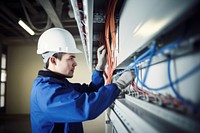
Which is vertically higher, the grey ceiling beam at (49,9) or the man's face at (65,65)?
the grey ceiling beam at (49,9)

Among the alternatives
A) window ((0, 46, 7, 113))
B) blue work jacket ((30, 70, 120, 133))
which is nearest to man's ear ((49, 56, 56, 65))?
blue work jacket ((30, 70, 120, 133))

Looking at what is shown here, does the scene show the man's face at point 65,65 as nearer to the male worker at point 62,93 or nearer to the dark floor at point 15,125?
the male worker at point 62,93

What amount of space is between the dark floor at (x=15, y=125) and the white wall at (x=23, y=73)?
0.20 meters

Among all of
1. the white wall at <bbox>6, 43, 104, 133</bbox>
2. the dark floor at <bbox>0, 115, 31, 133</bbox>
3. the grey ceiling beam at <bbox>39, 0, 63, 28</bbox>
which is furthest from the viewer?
the white wall at <bbox>6, 43, 104, 133</bbox>

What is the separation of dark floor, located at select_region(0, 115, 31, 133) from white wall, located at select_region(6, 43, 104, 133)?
0.65ft

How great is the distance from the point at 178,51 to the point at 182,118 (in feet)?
0.67

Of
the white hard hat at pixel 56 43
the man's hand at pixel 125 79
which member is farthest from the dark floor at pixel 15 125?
the man's hand at pixel 125 79

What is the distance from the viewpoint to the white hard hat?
1137 mm

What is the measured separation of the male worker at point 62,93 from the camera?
79 cm

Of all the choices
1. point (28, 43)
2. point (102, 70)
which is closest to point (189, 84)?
point (102, 70)

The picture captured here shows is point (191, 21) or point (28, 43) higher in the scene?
point (28, 43)

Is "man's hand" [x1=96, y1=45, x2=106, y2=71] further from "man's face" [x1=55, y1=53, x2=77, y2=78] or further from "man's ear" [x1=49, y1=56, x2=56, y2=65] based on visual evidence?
"man's ear" [x1=49, y1=56, x2=56, y2=65]

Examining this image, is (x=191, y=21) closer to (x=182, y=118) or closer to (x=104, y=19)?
(x=182, y=118)

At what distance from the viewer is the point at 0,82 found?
4.48 metres
